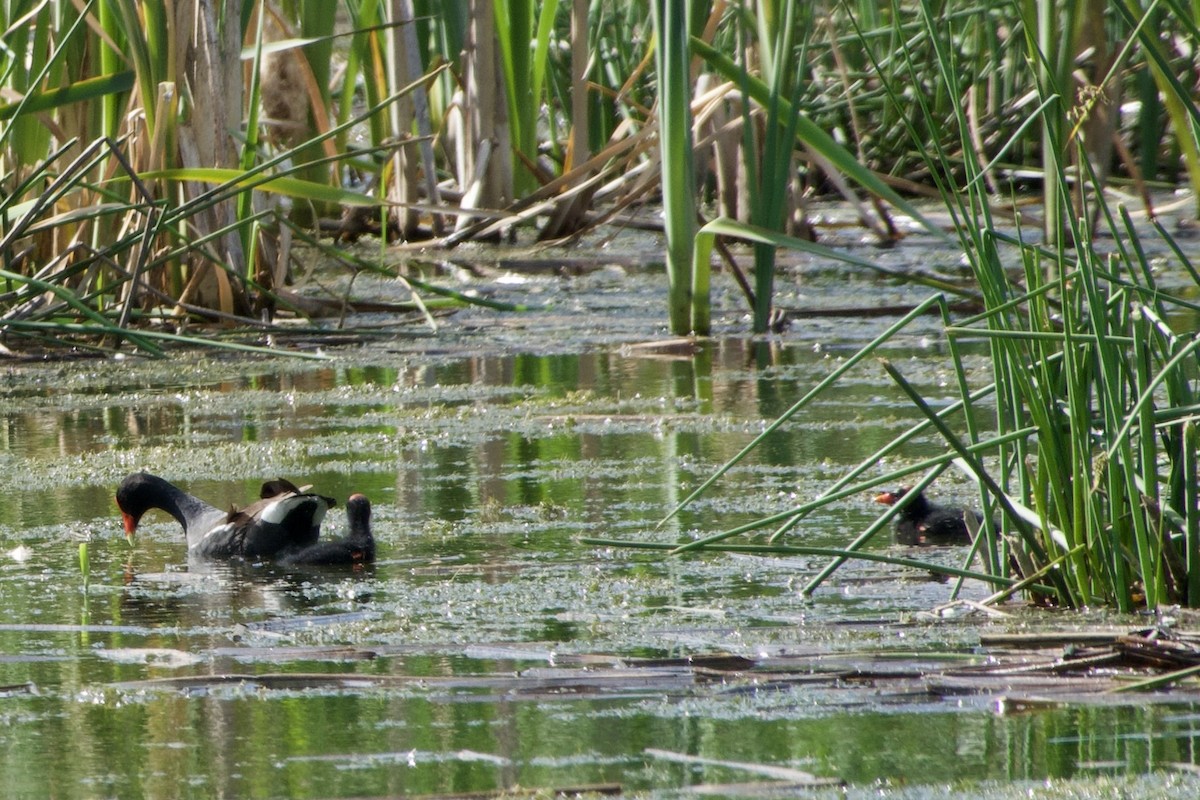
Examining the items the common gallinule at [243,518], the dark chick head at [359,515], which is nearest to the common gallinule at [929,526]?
the dark chick head at [359,515]

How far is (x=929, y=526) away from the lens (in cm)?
465

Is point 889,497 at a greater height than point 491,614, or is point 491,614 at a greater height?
point 889,497

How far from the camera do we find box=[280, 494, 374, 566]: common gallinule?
14.4ft

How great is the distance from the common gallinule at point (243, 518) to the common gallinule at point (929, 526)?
1342mm

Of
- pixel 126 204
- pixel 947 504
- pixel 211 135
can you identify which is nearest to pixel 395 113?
pixel 211 135

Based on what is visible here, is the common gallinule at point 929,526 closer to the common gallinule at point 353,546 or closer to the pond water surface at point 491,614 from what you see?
the pond water surface at point 491,614

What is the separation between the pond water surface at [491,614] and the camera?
265 centimetres

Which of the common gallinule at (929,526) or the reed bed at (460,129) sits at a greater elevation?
the reed bed at (460,129)

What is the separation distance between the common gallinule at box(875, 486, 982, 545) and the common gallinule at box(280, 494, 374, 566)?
1.23 meters

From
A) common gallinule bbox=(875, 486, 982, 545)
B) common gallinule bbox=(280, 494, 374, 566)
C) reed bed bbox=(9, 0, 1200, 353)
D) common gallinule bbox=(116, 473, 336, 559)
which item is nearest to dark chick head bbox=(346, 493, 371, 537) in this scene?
common gallinule bbox=(280, 494, 374, 566)

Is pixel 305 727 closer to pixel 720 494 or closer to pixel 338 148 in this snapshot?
pixel 720 494

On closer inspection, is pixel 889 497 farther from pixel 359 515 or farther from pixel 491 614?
pixel 491 614

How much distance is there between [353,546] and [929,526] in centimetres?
133

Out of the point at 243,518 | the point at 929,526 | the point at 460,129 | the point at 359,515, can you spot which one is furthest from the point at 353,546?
the point at 460,129
